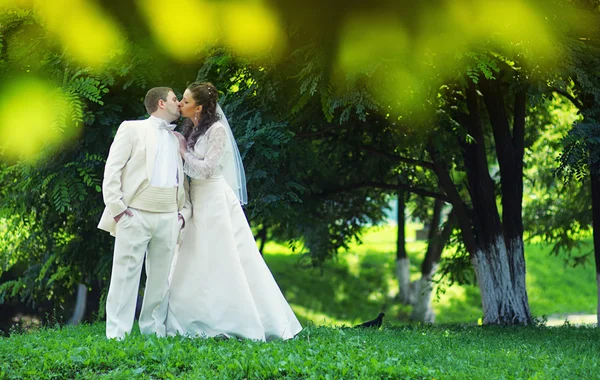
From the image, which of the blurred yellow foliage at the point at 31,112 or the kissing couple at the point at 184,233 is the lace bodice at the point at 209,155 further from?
the blurred yellow foliage at the point at 31,112

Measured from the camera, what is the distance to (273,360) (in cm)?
635

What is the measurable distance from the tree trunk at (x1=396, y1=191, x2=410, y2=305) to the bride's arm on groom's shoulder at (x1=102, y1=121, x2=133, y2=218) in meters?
11.9

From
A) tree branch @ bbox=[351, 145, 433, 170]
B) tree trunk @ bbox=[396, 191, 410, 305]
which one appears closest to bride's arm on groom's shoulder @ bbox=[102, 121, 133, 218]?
tree branch @ bbox=[351, 145, 433, 170]

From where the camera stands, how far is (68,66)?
10.4 m

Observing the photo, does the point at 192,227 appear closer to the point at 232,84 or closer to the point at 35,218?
the point at 232,84

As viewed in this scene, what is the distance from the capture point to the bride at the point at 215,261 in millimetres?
7625

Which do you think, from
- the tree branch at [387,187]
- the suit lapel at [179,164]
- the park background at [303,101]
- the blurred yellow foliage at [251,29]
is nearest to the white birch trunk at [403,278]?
the park background at [303,101]

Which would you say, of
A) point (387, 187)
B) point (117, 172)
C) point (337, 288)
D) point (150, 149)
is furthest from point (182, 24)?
point (337, 288)

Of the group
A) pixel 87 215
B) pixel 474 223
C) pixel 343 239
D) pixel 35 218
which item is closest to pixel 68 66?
pixel 87 215

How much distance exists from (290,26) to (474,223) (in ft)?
15.5

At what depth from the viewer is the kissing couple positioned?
24.5ft

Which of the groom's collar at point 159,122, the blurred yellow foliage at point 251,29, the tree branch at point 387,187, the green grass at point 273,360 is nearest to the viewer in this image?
the green grass at point 273,360

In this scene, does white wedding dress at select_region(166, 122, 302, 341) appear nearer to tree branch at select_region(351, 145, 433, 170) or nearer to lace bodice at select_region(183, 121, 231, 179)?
lace bodice at select_region(183, 121, 231, 179)

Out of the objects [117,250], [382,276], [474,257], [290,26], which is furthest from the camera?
[382,276]
